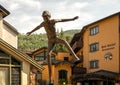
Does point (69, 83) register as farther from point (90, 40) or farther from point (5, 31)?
point (5, 31)

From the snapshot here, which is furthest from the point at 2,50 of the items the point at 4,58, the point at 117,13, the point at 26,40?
the point at 26,40

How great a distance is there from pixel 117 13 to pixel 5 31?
1982cm

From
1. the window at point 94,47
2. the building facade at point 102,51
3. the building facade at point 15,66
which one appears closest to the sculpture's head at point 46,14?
the building facade at point 15,66

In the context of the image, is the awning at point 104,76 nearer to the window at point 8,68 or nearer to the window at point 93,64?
the window at point 93,64

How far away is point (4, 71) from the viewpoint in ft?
65.4

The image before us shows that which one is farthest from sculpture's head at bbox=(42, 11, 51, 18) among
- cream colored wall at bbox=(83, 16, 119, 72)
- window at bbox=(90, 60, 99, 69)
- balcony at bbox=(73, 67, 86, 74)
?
balcony at bbox=(73, 67, 86, 74)

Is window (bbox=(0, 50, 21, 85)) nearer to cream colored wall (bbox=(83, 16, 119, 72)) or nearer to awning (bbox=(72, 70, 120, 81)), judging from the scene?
awning (bbox=(72, 70, 120, 81))

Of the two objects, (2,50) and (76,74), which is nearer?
(2,50)

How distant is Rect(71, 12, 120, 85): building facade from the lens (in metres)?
46.2

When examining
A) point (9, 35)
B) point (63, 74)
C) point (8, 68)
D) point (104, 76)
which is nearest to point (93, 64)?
point (63, 74)

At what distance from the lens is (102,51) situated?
5056 cm

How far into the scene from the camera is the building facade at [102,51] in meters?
46.2

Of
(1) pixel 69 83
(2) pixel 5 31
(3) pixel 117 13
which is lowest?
(1) pixel 69 83

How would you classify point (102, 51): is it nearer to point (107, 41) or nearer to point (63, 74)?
point (107, 41)
